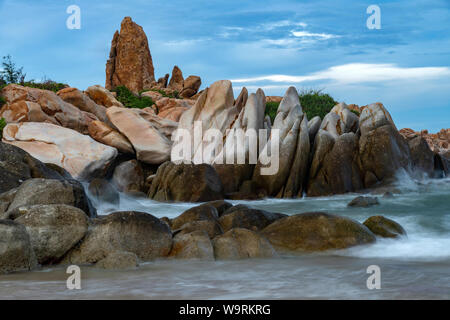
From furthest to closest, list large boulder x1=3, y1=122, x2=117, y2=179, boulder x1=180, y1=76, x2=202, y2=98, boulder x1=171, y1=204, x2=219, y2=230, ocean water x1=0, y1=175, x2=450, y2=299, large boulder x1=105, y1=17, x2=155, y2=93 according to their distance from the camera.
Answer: large boulder x1=105, y1=17, x2=155, y2=93 → boulder x1=180, y1=76, x2=202, y2=98 → large boulder x1=3, y1=122, x2=117, y2=179 → boulder x1=171, y1=204, x2=219, y2=230 → ocean water x1=0, y1=175, x2=450, y2=299

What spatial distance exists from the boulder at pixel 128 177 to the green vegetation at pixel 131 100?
14849 millimetres

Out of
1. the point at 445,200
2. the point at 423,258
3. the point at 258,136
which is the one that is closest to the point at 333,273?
the point at 423,258

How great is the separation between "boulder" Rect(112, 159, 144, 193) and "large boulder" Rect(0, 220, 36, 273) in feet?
39.1

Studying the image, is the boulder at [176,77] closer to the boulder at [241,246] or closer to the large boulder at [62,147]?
the large boulder at [62,147]

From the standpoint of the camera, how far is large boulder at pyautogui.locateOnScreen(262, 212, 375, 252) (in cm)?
766

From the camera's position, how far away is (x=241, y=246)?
23.6 feet

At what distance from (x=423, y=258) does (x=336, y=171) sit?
31.0 feet

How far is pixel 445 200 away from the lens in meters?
13.7

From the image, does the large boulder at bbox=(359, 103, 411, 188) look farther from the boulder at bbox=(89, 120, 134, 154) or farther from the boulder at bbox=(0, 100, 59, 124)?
the boulder at bbox=(0, 100, 59, 124)

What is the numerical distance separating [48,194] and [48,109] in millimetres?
12263

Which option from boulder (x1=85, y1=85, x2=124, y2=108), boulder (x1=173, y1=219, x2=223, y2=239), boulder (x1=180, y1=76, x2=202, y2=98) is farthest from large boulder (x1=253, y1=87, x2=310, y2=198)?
boulder (x1=180, y1=76, x2=202, y2=98)

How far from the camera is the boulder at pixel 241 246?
23.2ft

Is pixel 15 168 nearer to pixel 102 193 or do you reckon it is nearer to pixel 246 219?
pixel 102 193
